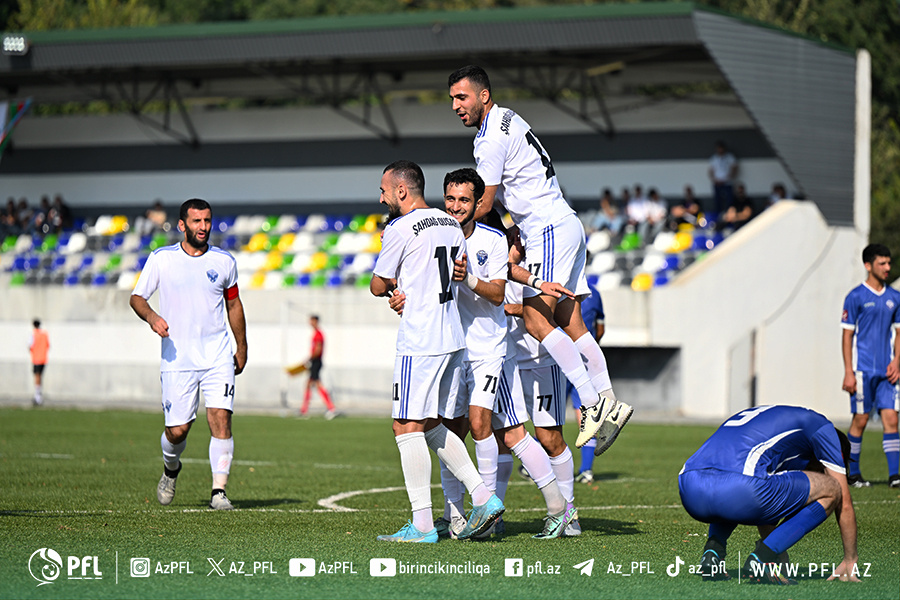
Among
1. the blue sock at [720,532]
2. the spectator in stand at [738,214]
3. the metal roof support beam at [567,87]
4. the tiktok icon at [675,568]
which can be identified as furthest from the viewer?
the metal roof support beam at [567,87]

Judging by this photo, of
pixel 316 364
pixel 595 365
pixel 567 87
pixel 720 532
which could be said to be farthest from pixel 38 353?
pixel 720 532

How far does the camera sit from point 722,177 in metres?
27.8

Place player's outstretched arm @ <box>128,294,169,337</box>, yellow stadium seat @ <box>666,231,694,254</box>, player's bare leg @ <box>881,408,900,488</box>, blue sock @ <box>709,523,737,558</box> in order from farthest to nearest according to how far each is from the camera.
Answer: yellow stadium seat @ <box>666,231,694,254</box> → player's bare leg @ <box>881,408,900,488</box> → player's outstretched arm @ <box>128,294,169,337</box> → blue sock @ <box>709,523,737,558</box>

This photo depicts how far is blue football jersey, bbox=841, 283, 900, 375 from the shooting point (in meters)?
11.2

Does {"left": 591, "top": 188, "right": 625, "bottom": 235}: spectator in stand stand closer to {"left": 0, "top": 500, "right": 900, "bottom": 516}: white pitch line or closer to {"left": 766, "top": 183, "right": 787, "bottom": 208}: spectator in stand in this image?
{"left": 766, "top": 183, "right": 787, "bottom": 208}: spectator in stand

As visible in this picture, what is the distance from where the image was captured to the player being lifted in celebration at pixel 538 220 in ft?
23.7

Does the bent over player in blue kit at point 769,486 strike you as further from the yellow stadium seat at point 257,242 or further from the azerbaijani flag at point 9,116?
the yellow stadium seat at point 257,242

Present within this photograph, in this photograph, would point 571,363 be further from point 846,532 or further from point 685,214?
point 685,214

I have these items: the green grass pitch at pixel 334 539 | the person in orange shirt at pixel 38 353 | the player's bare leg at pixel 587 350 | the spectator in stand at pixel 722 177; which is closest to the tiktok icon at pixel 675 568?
the green grass pitch at pixel 334 539

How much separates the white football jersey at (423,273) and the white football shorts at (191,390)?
2484mm

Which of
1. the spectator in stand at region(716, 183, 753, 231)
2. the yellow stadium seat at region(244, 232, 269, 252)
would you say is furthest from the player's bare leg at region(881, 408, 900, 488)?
the yellow stadium seat at region(244, 232, 269, 252)

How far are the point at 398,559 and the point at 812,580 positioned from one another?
2179 millimetres

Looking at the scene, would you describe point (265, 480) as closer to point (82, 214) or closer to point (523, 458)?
point (523, 458)

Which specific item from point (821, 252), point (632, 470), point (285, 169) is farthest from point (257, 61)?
point (632, 470)
